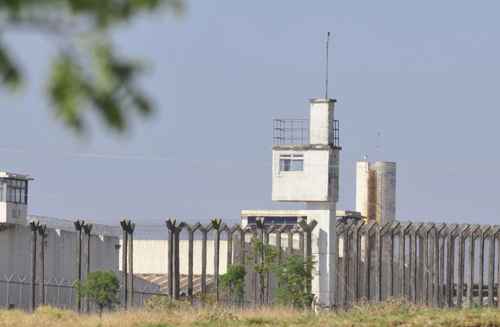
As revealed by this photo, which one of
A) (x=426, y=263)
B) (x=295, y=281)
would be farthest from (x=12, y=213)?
(x=426, y=263)

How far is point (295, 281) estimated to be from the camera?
40.2m

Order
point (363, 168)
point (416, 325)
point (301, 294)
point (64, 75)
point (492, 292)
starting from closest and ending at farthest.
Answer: point (64, 75), point (416, 325), point (301, 294), point (492, 292), point (363, 168)

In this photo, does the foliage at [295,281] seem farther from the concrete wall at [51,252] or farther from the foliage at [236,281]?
the concrete wall at [51,252]

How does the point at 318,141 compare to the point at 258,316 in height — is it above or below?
above

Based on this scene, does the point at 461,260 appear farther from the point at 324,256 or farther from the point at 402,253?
the point at 324,256

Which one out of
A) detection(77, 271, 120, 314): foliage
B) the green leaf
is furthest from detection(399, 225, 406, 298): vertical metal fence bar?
the green leaf

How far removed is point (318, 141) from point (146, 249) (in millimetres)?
20484

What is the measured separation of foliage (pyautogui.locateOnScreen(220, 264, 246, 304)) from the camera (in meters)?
41.7

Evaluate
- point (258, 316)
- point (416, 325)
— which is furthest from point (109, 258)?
point (416, 325)

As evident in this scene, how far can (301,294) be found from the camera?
1582 inches

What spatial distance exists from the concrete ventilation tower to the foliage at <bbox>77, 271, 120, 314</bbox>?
23.0m

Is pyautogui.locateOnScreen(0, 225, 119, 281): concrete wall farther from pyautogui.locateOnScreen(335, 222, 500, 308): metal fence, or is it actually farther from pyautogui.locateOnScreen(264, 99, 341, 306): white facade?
pyautogui.locateOnScreen(335, 222, 500, 308): metal fence

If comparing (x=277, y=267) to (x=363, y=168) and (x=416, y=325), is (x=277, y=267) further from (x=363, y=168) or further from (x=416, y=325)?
(x=363, y=168)

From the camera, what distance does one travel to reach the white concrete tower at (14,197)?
4866cm
